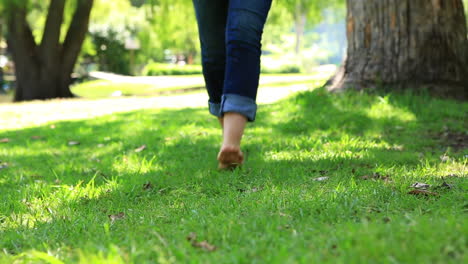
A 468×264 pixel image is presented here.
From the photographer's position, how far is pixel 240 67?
2568 mm

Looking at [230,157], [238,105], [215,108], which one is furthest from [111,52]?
[238,105]

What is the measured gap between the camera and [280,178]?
8.59ft

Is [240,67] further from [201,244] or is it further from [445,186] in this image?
[201,244]

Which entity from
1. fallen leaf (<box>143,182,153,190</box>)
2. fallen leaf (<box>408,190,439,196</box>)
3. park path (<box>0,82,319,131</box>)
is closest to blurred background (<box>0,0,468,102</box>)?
park path (<box>0,82,319,131</box>)

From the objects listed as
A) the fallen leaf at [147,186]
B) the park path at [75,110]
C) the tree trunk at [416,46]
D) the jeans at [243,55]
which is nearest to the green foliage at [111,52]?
the park path at [75,110]

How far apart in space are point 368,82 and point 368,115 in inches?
27.7

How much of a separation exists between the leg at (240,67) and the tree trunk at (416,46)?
2.65 meters

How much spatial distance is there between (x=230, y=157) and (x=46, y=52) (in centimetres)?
1595

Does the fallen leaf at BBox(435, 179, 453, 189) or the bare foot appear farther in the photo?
the bare foot

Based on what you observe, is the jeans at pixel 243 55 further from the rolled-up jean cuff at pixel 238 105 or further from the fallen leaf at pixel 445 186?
the fallen leaf at pixel 445 186

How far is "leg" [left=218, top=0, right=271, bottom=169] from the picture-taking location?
99.8 inches

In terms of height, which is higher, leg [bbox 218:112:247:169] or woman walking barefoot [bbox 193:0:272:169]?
woman walking barefoot [bbox 193:0:272:169]

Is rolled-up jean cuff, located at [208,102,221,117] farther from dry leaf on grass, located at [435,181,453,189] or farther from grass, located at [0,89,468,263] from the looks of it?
dry leaf on grass, located at [435,181,453,189]

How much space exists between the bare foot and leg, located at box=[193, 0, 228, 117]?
1.06ft
